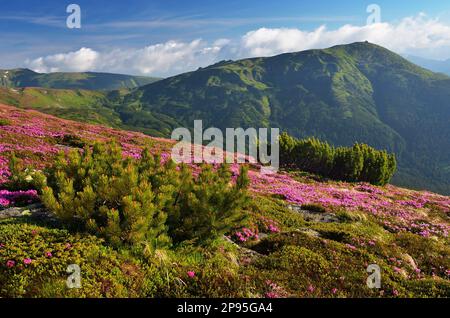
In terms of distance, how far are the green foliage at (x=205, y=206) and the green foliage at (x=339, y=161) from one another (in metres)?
44.6

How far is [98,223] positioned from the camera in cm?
983

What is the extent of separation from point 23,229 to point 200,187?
5279 mm

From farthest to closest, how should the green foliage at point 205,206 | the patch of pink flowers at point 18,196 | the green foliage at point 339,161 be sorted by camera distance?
1. the green foliage at point 339,161
2. the patch of pink flowers at point 18,196
3. the green foliage at point 205,206

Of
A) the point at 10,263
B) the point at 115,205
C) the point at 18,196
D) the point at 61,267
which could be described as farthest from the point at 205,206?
the point at 18,196

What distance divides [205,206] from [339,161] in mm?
46666

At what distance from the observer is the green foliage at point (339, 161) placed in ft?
171

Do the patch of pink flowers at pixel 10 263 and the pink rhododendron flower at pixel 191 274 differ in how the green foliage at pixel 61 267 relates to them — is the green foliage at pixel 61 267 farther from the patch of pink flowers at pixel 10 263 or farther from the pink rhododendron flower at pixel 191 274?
the pink rhododendron flower at pixel 191 274

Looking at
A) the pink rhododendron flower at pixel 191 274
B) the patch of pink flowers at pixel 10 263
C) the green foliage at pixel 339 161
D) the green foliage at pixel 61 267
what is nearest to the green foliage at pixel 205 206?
the pink rhododendron flower at pixel 191 274

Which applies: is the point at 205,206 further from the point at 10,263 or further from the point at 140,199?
the point at 10,263

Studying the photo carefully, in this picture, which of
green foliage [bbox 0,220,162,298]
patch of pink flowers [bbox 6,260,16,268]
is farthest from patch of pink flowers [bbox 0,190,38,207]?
patch of pink flowers [bbox 6,260,16,268]

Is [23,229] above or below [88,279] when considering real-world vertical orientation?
above
